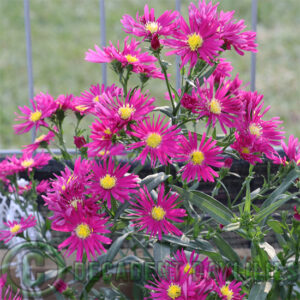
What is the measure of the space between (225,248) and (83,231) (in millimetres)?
268

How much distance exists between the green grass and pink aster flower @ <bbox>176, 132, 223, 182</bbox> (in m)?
1.52

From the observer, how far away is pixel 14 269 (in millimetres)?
1130

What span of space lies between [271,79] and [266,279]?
187cm

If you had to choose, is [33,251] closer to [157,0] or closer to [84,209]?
[84,209]

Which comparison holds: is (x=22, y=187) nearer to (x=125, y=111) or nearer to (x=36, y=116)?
(x=36, y=116)

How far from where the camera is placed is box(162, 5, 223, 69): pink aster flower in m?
0.70

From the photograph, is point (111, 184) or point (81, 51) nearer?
point (111, 184)

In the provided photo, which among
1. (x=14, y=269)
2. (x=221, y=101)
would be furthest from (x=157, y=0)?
(x=221, y=101)

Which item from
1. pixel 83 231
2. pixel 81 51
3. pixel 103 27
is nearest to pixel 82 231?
pixel 83 231

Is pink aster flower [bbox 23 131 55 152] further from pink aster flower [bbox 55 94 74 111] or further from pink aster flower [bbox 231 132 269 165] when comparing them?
pink aster flower [bbox 231 132 269 165]

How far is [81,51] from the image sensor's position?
8.82 ft

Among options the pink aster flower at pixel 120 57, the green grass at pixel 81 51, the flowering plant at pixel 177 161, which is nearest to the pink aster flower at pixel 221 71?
the flowering plant at pixel 177 161

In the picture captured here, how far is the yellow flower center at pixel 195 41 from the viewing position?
703mm

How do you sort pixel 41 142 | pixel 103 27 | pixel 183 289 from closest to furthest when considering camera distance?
pixel 183 289 < pixel 41 142 < pixel 103 27
